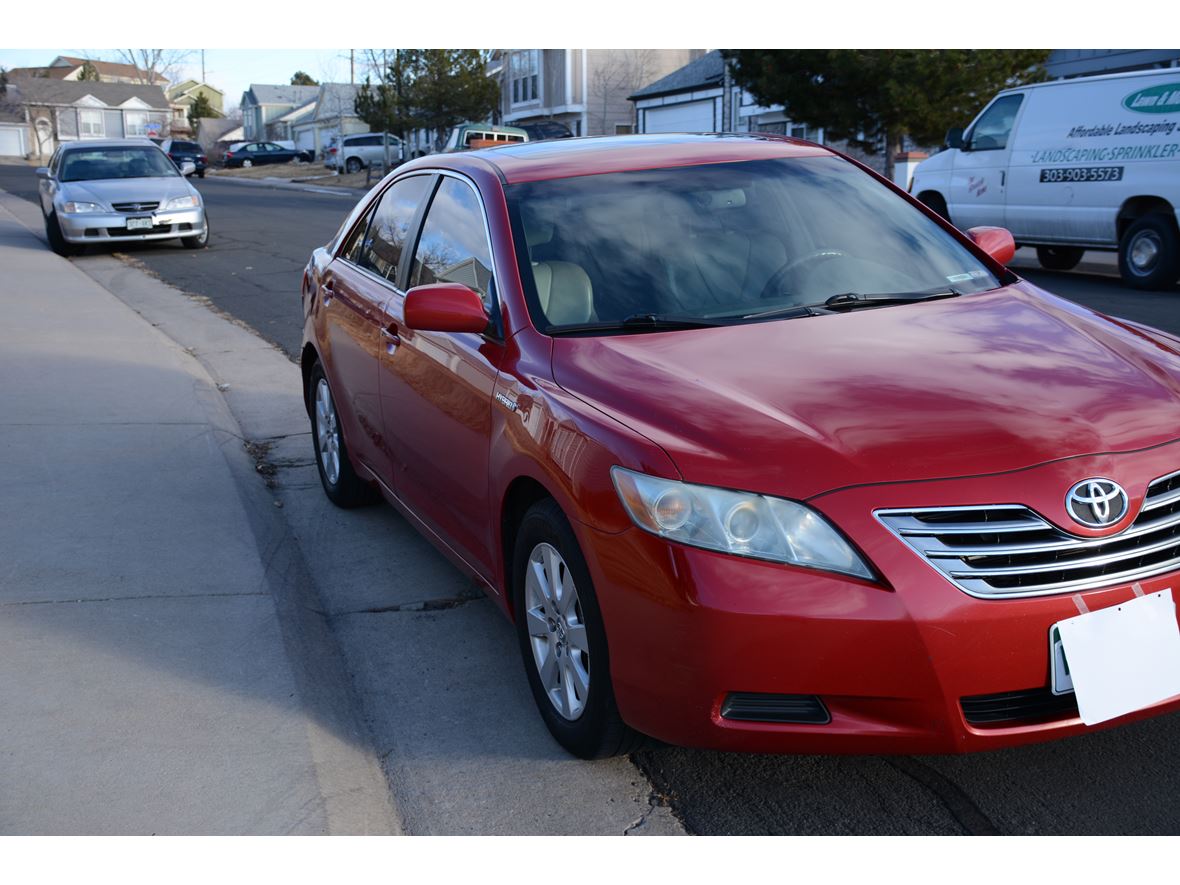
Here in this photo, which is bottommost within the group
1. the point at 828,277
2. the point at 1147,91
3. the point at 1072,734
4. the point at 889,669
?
the point at 1072,734

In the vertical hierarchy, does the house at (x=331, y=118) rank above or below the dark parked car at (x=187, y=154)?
above

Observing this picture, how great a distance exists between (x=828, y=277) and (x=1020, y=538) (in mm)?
1554

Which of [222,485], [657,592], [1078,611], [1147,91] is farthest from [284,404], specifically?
[1147,91]

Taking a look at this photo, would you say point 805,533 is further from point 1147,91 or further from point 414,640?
point 1147,91

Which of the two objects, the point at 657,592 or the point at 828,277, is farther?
the point at 828,277

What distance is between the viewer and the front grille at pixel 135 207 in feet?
57.6

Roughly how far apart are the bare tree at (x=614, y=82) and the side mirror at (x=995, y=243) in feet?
166

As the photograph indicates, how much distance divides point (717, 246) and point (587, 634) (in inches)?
61.5

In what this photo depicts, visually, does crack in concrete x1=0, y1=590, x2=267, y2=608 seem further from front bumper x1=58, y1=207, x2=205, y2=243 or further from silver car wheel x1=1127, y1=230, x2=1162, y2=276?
front bumper x1=58, y1=207, x2=205, y2=243

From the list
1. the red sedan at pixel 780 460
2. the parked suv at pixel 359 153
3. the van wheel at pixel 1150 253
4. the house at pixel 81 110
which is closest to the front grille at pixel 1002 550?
the red sedan at pixel 780 460

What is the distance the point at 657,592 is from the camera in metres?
2.96

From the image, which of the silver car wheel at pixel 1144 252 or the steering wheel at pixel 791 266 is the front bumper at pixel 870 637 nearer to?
the steering wheel at pixel 791 266

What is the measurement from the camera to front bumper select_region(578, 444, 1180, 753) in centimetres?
281

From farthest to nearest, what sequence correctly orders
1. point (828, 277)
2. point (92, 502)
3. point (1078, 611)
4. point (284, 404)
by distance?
point (284, 404)
point (92, 502)
point (828, 277)
point (1078, 611)
